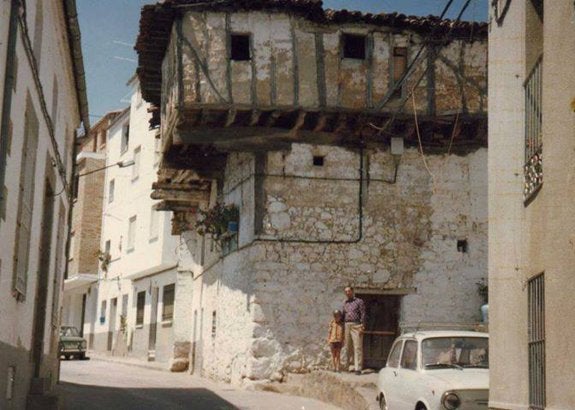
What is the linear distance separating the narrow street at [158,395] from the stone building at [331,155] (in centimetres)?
122

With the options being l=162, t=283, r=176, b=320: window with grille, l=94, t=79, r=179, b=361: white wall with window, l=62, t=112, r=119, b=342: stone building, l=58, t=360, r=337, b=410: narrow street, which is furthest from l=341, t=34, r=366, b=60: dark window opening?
l=62, t=112, r=119, b=342: stone building

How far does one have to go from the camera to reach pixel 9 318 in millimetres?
10453

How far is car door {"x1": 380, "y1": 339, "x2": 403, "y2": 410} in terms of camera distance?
1194 centimetres

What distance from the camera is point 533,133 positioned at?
9.41m

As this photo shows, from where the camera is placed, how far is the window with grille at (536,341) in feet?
28.4

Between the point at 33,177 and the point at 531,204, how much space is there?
676 cm

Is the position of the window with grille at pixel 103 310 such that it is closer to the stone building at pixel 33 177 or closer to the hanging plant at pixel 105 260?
the hanging plant at pixel 105 260

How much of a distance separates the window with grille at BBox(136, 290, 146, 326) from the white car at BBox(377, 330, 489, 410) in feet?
78.7

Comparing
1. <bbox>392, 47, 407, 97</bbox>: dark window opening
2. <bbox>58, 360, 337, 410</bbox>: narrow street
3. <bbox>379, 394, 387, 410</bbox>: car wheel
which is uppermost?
<bbox>392, 47, 407, 97</bbox>: dark window opening

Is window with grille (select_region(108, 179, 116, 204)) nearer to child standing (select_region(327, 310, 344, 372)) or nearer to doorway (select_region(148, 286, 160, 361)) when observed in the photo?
doorway (select_region(148, 286, 160, 361))

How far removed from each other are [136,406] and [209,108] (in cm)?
671

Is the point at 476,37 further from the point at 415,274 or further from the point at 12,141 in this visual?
the point at 12,141

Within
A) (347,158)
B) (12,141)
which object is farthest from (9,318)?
(347,158)

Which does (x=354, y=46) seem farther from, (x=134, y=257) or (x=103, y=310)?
(x=103, y=310)
